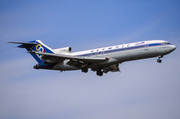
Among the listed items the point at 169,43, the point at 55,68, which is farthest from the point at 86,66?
the point at 169,43

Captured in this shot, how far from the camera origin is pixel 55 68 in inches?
1750

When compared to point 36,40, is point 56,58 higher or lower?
lower

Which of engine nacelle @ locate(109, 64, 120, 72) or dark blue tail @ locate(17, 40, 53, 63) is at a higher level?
dark blue tail @ locate(17, 40, 53, 63)

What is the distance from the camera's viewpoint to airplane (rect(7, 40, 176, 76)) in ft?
129

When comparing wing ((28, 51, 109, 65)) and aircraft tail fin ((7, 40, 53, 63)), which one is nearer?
wing ((28, 51, 109, 65))

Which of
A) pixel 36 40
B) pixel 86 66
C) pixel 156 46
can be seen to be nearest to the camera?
pixel 156 46

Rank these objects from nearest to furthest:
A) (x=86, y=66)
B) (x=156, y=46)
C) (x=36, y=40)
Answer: (x=156, y=46) < (x=86, y=66) < (x=36, y=40)

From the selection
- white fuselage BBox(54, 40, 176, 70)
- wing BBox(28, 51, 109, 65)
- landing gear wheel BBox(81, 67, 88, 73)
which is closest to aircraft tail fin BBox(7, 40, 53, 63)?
wing BBox(28, 51, 109, 65)

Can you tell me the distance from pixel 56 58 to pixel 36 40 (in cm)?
699

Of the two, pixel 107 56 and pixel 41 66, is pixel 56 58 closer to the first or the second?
pixel 41 66

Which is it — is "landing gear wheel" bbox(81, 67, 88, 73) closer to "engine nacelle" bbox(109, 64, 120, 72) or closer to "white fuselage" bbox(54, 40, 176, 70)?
"white fuselage" bbox(54, 40, 176, 70)

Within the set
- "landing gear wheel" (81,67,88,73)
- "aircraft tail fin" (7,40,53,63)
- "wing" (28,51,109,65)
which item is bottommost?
"landing gear wheel" (81,67,88,73)

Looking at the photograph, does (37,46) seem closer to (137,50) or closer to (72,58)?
(72,58)

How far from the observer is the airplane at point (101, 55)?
129ft
